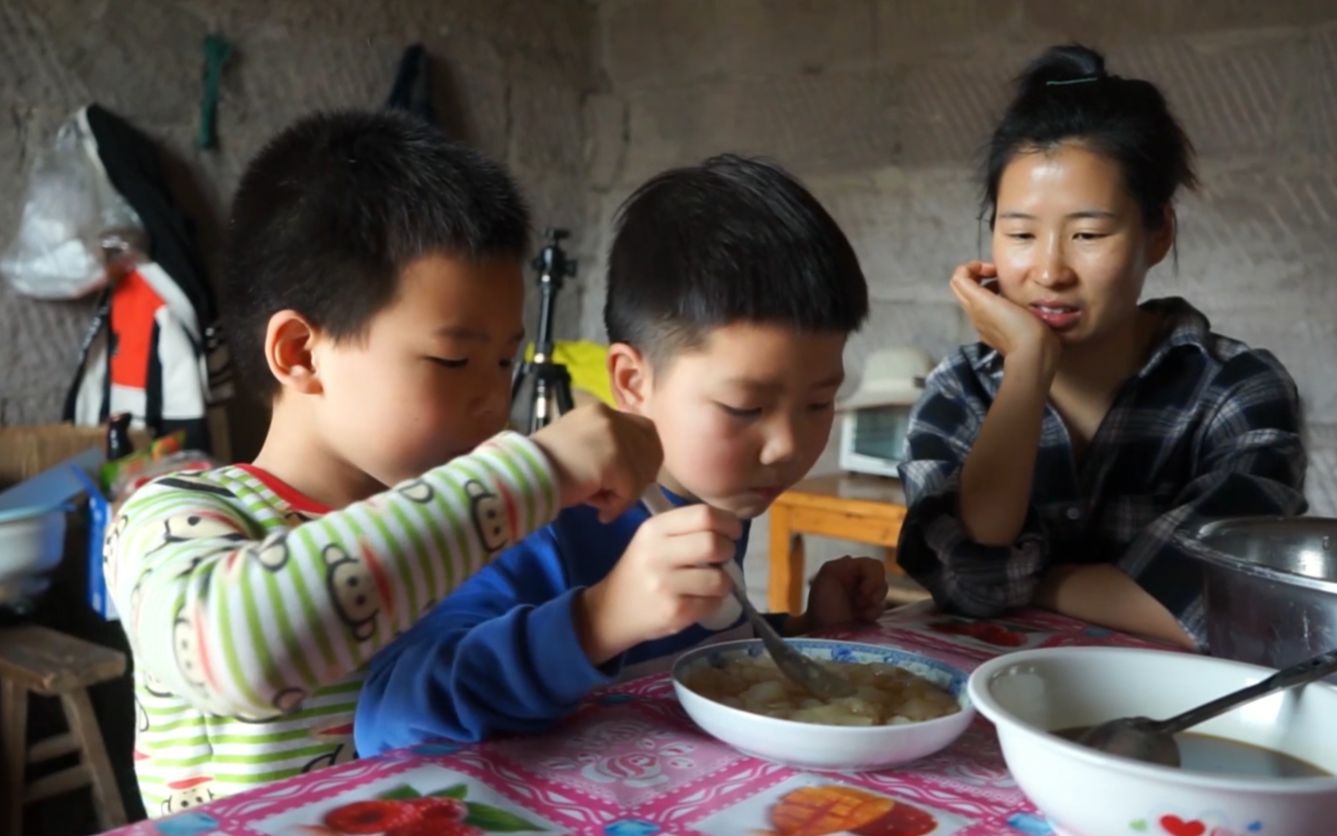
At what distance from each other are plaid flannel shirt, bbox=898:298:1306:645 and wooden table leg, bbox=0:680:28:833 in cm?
154

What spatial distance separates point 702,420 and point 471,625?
24cm

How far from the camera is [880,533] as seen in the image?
2.13 m

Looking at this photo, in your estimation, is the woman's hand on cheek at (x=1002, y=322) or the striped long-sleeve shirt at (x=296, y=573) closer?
the striped long-sleeve shirt at (x=296, y=573)

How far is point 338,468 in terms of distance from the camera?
93 centimetres

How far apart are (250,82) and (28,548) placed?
1.16 m

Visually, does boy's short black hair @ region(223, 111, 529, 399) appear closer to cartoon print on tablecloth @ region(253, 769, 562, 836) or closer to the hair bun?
cartoon print on tablecloth @ region(253, 769, 562, 836)

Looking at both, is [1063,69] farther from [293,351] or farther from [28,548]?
[28,548]

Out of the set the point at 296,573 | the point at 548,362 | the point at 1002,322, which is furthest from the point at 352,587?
the point at 548,362

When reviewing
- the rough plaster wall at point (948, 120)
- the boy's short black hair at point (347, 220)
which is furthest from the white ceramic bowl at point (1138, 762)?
the rough plaster wall at point (948, 120)

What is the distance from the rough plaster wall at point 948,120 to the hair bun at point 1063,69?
1010 millimetres

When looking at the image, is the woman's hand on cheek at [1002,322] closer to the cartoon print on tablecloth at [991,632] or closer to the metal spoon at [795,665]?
the cartoon print on tablecloth at [991,632]

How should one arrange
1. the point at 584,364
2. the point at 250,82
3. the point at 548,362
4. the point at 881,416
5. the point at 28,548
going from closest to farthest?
the point at 28,548
the point at 881,416
the point at 250,82
the point at 548,362
the point at 584,364

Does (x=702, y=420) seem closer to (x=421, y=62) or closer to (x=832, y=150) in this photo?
(x=832, y=150)

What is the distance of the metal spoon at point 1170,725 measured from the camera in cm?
61
